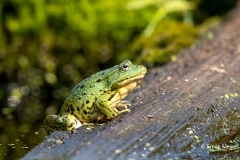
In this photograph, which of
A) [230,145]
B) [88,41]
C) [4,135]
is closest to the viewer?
[230,145]

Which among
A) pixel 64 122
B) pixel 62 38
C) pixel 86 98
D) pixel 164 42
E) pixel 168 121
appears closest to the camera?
pixel 168 121

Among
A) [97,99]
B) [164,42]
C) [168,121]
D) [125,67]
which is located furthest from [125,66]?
[164,42]

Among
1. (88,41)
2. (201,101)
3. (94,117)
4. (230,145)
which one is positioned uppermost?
(88,41)

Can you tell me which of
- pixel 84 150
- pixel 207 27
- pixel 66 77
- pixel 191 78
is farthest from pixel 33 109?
pixel 84 150

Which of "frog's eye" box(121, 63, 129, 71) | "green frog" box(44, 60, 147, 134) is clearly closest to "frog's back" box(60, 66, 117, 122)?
"green frog" box(44, 60, 147, 134)

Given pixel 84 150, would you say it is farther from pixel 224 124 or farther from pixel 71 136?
pixel 224 124

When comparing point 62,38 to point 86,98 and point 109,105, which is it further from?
point 109,105

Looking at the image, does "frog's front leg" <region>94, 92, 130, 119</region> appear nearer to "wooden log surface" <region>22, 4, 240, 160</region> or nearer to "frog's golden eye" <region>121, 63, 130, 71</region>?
"wooden log surface" <region>22, 4, 240, 160</region>
